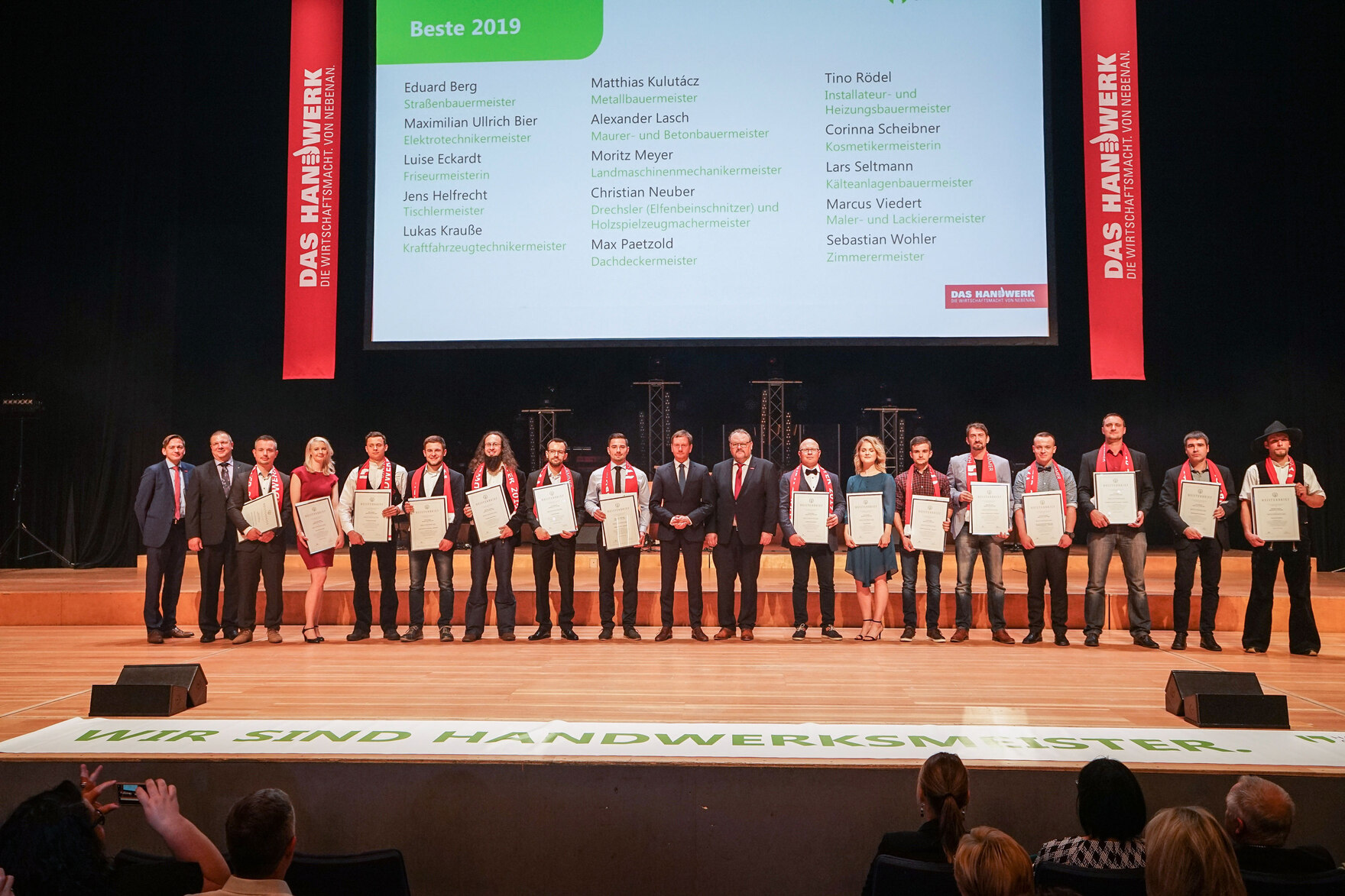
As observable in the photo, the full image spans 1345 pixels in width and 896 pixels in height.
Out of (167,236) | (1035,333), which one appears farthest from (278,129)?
(1035,333)

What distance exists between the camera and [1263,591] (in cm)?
547

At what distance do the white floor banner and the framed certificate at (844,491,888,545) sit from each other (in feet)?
7.43

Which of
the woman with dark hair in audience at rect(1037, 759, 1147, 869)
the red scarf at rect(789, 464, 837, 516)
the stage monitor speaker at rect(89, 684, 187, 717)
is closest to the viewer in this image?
the woman with dark hair in audience at rect(1037, 759, 1147, 869)

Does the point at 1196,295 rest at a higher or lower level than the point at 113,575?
higher

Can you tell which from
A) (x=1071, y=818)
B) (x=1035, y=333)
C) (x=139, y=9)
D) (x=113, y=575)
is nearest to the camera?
(x=1071, y=818)

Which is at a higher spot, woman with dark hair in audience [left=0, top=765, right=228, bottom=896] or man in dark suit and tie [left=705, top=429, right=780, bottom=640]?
man in dark suit and tie [left=705, top=429, right=780, bottom=640]

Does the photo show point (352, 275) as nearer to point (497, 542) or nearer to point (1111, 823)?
point (497, 542)

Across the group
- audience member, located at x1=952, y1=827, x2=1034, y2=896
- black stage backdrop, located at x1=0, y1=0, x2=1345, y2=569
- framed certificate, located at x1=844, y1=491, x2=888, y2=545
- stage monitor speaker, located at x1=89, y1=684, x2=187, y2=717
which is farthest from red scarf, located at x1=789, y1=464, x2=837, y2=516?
audience member, located at x1=952, y1=827, x2=1034, y2=896

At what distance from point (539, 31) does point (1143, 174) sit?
556 centimetres

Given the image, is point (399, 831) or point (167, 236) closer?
point (399, 831)

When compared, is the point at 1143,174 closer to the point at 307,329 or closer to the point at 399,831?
the point at 307,329

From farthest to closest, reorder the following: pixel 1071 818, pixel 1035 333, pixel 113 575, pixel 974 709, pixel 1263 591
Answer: pixel 113 575 < pixel 1035 333 < pixel 1263 591 < pixel 974 709 < pixel 1071 818

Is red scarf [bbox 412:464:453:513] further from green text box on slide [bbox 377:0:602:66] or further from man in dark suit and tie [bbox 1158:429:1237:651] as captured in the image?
man in dark suit and tie [bbox 1158:429:1237:651]

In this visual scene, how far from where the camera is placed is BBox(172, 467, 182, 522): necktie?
5938mm
